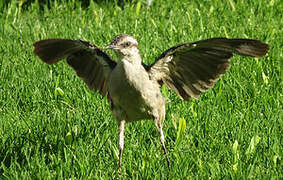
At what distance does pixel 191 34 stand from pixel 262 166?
3.20 m

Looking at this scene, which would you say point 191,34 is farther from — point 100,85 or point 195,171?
point 195,171

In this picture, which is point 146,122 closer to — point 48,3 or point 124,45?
point 124,45

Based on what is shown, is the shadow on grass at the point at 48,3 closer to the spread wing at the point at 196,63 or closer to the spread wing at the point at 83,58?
the spread wing at the point at 83,58

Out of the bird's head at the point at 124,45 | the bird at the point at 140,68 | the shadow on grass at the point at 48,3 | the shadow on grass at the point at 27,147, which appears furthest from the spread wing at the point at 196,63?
the shadow on grass at the point at 48,3

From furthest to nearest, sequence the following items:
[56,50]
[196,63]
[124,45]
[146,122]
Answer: [146,122] → [56,50] → [196,63] → [124,45]

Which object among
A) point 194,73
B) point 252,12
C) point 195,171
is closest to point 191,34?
point 252,12

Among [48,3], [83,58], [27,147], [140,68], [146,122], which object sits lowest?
[27,147]

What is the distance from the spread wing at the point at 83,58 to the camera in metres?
4.91

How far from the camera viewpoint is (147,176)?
450 cm

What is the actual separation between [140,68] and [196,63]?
0.51 metres

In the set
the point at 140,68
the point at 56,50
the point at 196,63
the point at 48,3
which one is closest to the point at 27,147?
the point at 56,50

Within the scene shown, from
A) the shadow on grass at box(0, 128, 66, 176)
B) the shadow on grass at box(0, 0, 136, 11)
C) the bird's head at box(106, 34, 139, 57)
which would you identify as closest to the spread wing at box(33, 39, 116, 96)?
the bird's head at box(106, 34, 139, 57)

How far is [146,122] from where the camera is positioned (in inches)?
220

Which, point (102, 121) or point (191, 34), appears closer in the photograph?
point (102, 121)
